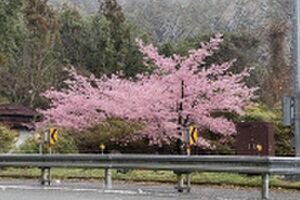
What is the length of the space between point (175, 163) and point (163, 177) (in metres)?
5.11

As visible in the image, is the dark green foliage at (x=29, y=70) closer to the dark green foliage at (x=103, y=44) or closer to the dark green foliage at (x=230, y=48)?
the dark green foliage at (x=103, y=44)

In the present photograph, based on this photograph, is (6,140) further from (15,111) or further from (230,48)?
(230,48)

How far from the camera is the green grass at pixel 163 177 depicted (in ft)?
60.0

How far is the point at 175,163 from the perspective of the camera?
15.7 metres

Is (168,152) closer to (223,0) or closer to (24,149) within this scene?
(24,149)

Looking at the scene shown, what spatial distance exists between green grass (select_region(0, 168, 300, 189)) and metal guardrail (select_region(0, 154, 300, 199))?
2.87 m

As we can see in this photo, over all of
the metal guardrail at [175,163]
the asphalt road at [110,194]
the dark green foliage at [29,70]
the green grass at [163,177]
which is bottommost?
the asphalt road at [110,194]

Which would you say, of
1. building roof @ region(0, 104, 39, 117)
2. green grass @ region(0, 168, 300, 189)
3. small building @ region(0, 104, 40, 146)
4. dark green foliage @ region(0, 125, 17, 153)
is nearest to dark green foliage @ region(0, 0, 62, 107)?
building roof @ region(0, 104, 39, 117)

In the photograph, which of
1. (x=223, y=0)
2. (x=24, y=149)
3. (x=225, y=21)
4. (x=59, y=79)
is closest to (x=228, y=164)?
(x=24, y=149)

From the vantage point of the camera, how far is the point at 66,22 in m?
65.6

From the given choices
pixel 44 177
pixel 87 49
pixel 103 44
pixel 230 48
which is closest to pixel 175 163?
pixel 44 177

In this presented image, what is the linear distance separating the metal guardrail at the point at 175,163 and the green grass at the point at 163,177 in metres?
2.87

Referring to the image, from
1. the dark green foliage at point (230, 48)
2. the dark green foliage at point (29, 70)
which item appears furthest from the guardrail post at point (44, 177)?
the dark green foliage at point (230, 48)

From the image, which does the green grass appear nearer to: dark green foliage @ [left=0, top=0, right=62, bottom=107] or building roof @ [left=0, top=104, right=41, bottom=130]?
building roof @ [left=0, top=104, right=41, bottom=130]
